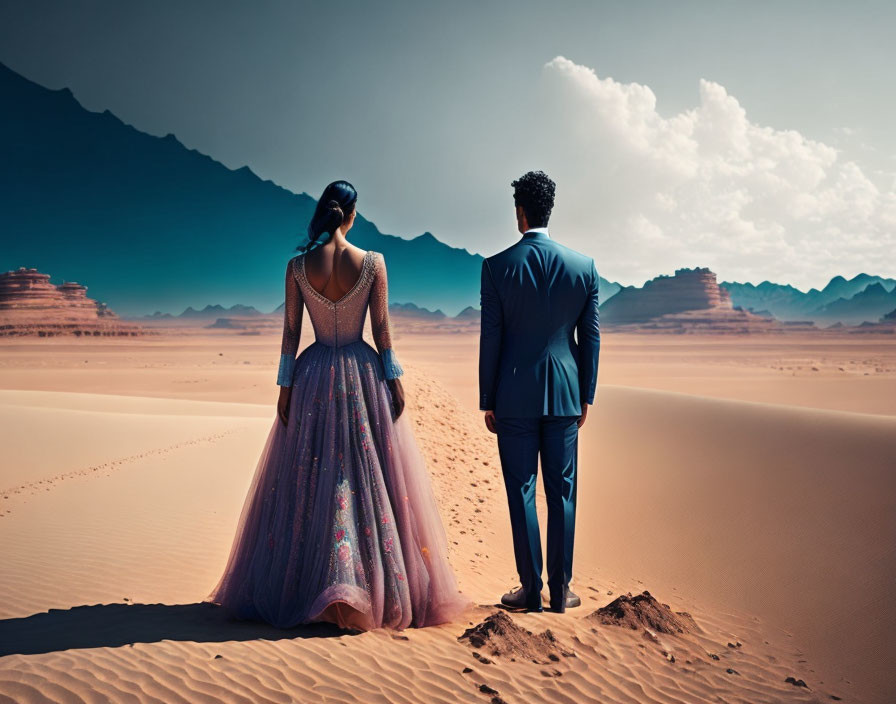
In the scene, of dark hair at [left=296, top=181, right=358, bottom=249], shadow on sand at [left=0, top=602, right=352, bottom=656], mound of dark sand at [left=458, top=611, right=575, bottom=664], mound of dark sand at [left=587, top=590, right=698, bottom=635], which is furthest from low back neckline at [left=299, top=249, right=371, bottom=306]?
mound of dark sand at [left=587, top=590, right=698, bottom=635]

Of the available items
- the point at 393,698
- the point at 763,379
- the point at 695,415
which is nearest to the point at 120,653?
the point at 393,698

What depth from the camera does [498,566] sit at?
18.6 ft

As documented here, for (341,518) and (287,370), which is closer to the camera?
(341,518)

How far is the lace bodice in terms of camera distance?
3.57 m

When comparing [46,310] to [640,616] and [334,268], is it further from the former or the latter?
[640,616]

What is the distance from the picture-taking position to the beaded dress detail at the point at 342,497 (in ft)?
11.1

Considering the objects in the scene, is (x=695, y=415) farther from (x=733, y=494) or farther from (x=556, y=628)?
(x=556, y=628)

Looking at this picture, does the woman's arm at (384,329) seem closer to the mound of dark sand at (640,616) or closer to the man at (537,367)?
the man at (537,367)

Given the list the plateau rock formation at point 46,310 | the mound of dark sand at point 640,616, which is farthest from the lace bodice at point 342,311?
the plateau rock formation at point 46,310

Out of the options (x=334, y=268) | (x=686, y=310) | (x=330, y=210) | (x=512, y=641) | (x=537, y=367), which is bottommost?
(x=512, y=641)

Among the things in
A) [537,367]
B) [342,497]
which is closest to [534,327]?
[537,367]

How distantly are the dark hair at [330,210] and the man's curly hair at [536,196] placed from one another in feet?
Result: 3.34

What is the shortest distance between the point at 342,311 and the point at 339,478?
929 millimetres

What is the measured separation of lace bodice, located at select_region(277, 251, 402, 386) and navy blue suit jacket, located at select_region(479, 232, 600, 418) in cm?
58
